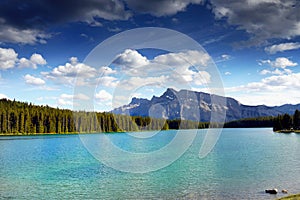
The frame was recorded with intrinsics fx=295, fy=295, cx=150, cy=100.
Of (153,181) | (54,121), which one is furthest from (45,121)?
(153,181)

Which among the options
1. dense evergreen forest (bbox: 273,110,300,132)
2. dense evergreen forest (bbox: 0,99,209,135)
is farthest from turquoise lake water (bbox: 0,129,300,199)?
dense evergreen forest (bbox: 273,110,300,132)

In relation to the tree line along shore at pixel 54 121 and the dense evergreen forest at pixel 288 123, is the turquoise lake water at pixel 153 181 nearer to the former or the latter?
the tree line along shore at pixel 54 121

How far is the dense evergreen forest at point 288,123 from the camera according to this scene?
153387 millimetres

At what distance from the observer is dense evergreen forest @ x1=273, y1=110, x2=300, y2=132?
6039 inches

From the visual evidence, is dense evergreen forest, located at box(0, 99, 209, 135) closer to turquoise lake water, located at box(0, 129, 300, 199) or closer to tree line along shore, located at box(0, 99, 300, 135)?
tree line along shore, located at box(0, 99, 300, 135)

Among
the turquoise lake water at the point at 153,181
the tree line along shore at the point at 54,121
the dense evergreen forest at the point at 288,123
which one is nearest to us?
the turquoise lake water at the point at 153,181

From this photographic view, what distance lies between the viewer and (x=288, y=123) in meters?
157

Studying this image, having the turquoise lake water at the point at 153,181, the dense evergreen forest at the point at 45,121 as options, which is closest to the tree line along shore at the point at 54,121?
the dense evergreen forest at the point at 45,121

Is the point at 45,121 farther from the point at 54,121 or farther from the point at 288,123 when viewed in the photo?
the point at 288,123

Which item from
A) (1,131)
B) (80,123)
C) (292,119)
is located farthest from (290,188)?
(80,123)

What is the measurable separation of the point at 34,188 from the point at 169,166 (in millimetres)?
21451

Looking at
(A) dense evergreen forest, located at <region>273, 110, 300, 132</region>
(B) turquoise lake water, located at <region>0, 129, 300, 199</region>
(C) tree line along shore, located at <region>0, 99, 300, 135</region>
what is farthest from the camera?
(C) tree line along shore, located at <region>0, 99, 300, 135</region>

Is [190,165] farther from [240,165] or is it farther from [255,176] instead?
[255,176]

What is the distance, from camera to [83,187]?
102 feet
